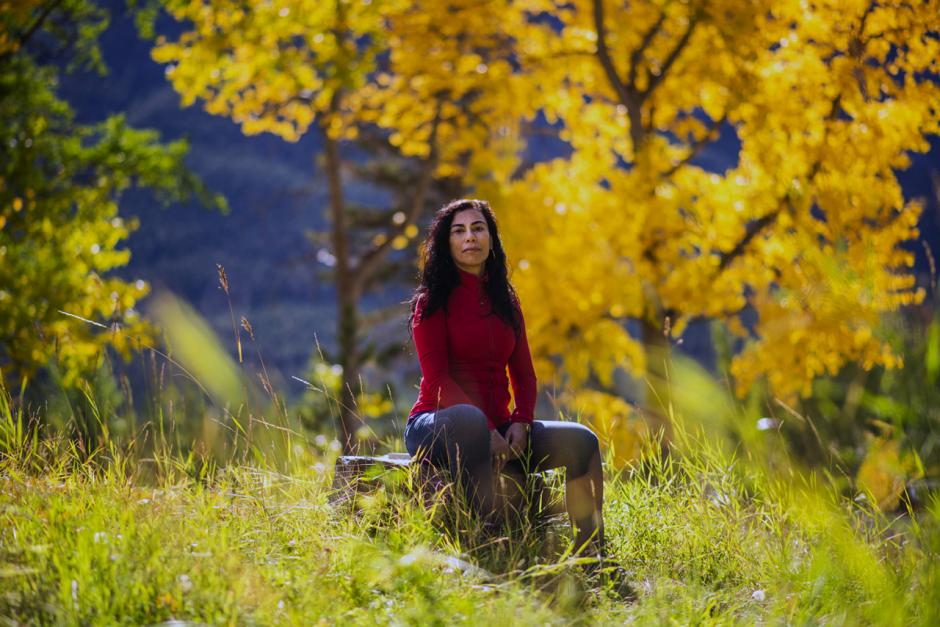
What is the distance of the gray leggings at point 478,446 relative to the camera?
3109 mm

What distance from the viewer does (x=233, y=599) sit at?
2256 millimetres

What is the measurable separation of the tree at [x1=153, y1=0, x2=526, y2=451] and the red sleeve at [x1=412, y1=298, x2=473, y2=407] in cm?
344

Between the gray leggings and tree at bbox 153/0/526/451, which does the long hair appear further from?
tree at bbox 153/0/526/451

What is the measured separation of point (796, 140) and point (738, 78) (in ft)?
2.88

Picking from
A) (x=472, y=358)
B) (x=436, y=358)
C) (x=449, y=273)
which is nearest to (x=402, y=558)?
(x=436, y=358)

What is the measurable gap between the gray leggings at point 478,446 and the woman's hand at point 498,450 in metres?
0.08

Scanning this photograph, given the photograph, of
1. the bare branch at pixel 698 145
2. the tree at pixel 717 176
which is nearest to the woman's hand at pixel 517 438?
the tree at pixel 717 176

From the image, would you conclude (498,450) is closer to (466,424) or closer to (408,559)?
(466,424)

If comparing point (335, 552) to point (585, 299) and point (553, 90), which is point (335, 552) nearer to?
point (585, 299)

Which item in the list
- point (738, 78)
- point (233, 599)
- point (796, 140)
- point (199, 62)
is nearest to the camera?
point (233, 599)

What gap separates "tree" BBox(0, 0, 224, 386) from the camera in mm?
7984

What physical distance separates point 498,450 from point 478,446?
0.16m

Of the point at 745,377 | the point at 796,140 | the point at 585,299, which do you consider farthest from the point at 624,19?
the point at 745,377

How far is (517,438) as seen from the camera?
3289 mm
